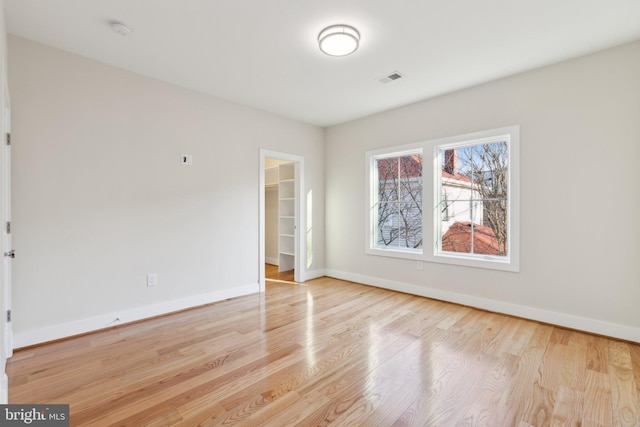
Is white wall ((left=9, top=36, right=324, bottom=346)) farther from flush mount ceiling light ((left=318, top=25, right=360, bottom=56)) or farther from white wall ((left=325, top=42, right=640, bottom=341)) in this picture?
white wall ((left=325, top=42, right=640, bottom=341))

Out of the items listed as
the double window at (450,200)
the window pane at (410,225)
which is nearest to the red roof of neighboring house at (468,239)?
the double window at (450,200)

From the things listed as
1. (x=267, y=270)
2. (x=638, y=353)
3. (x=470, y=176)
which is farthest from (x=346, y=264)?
(x=638, y=353)

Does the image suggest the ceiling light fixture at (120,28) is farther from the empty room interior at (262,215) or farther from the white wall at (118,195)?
the white wall at (118,195)

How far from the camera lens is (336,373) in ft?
7.06

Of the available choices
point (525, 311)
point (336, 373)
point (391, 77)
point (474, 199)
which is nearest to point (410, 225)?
point (474, 199)

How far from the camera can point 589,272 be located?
112 inches

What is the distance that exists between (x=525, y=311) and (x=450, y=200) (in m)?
1.51

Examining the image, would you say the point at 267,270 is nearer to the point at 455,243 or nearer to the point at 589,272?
the point at 455,243

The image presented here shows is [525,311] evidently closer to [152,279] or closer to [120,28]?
[152,279]

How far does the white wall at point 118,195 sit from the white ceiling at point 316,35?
341 millimetres

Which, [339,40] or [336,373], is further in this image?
[339,40]

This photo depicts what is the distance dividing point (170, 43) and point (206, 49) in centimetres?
30

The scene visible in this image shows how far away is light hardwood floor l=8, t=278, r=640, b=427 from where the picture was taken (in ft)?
5.67

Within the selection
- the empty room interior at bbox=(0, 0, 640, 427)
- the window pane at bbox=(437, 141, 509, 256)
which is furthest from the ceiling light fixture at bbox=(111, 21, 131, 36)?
the window pane at bbox=(437, 141, 509, 256)
